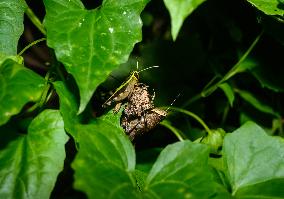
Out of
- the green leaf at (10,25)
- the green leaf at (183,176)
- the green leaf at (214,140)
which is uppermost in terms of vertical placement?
the green leaf at (10,25)

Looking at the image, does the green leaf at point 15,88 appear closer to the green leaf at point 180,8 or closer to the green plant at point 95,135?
the green plant at point 95,135

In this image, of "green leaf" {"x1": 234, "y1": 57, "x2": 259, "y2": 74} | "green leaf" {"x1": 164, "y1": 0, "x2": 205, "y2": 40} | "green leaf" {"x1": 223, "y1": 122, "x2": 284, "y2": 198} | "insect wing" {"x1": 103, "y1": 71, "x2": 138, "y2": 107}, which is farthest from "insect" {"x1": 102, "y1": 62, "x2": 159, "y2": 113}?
"green leaf" {"x1": 234, "y1": 57, "x2": 259, "y2": 74}

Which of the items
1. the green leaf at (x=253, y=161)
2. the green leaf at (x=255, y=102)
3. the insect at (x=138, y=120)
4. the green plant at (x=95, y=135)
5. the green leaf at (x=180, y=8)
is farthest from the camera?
the green leaf at (x=255, y=102)

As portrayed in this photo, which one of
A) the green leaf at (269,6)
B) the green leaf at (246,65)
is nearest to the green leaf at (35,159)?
the green leaf at (269,6)

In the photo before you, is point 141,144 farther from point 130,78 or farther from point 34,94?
point 34,94

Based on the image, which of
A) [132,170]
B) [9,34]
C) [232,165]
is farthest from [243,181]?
[9,34]

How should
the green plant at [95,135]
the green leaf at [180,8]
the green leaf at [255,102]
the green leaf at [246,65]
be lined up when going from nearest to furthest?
the green leaf at [180,8] → the green plant at [95,135] → the green leaf at [246,65] → the green leaf at [255,102]

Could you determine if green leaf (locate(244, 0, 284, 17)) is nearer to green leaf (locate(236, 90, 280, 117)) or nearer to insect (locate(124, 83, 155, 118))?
insect (locate(124, 83, 155, 118))
